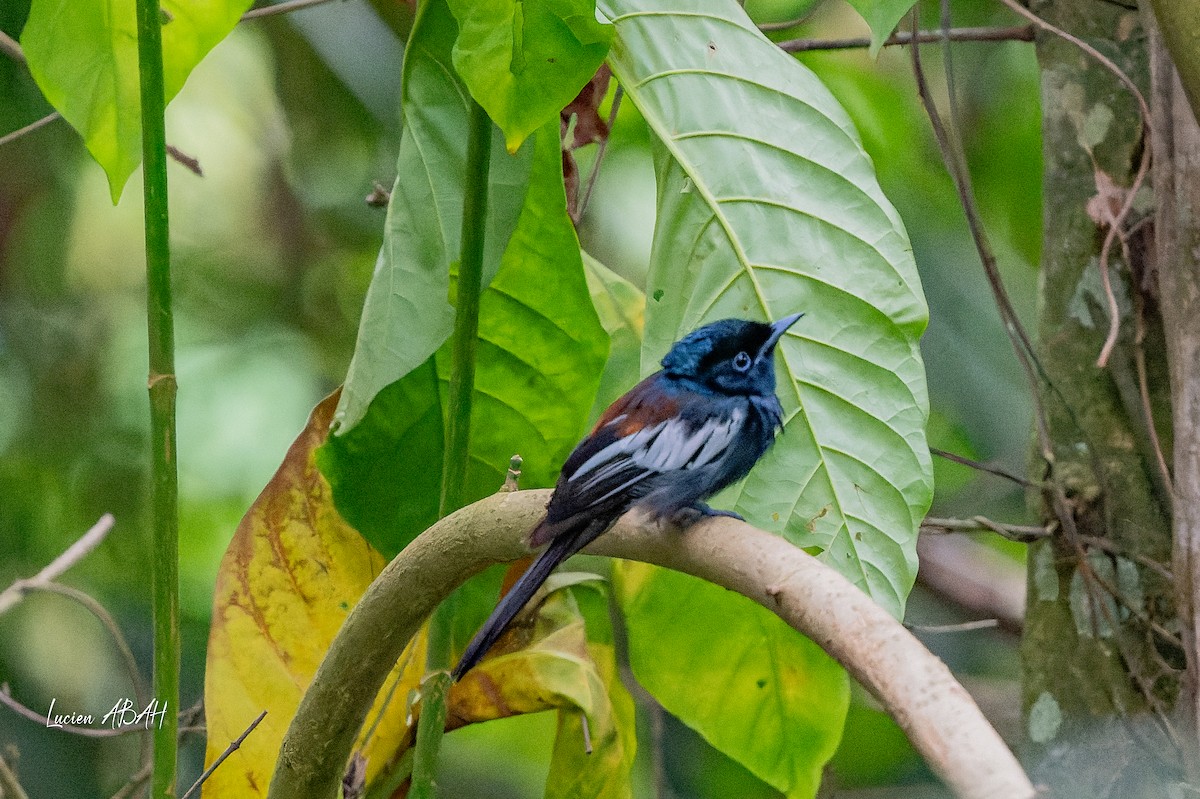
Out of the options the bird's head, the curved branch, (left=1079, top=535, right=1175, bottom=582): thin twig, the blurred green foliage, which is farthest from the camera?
the blurred green foliage

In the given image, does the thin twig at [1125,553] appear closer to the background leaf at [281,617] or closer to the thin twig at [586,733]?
the thin twig at [586,733]

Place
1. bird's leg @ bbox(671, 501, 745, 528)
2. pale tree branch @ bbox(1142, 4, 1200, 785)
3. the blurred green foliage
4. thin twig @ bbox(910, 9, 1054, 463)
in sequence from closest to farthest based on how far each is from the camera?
1. bird's leg @ bbox(671, 501, 745, 528)
2. pale tree branch @ bbox(1142, 4, 1200, 785)
3. thin twig @ bbox(910, 9, 1054, 463)
4. the blurred green foliage

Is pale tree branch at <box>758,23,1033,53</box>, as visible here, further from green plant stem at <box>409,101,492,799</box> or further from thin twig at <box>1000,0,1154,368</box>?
green plant stem at <box>409,101,492,799</box>

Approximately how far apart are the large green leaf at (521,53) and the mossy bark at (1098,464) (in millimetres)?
1104

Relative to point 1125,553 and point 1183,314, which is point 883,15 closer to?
point 1183,314

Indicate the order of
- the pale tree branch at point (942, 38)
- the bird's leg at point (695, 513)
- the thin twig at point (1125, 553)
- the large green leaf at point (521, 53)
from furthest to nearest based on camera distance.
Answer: the pale tree branch at point (942, 38), the thin twig at point (1125, 553), the bird's leg at point (695, 513), the large green leaf at point (521, 53)

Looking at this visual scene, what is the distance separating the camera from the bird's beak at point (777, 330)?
1.32m

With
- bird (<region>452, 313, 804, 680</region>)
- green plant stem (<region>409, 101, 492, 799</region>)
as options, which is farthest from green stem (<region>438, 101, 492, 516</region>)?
bird (<region>452, 313, 804, 680</region>)

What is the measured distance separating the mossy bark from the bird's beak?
0.81m

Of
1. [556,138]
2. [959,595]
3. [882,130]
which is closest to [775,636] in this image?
[556,138]

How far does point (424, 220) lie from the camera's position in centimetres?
144

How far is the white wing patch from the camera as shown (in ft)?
4.31

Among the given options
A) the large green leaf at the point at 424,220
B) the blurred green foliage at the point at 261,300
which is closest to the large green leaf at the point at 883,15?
the large green leaf at the point at 424,220

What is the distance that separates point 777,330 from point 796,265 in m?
0.08
